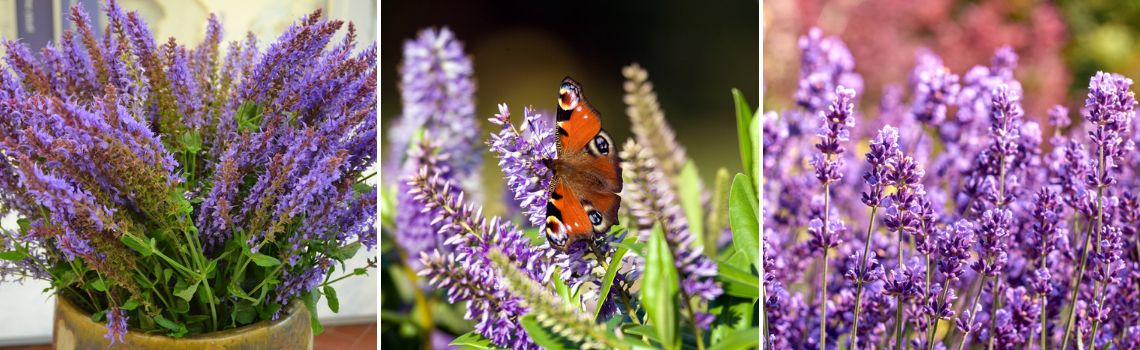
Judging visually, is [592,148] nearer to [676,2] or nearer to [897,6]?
[676,2]

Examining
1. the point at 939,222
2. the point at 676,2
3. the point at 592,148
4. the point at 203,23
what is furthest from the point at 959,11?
the point at 203,23

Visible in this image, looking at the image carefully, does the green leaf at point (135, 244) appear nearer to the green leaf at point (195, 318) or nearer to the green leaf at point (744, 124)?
the green leaf at point (195, 318)

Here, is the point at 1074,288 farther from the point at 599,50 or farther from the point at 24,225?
the point at 24,225

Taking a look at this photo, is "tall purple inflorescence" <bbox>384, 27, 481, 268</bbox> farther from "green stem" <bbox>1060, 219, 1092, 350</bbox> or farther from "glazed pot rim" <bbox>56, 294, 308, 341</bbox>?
"green stem" <bbox>1060, 219, 1092, 350</bbox>

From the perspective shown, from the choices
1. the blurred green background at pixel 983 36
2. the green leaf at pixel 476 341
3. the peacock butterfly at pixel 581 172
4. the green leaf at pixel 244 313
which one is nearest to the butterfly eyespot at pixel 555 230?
the peacock butterfly at pixel 581 172

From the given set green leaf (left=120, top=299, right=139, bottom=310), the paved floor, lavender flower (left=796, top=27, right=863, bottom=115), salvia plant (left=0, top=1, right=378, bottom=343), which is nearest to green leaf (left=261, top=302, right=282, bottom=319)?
salvia plant (left=0, top=1, right=378, bottom=343)

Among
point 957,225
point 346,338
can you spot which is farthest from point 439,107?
point 346,338
